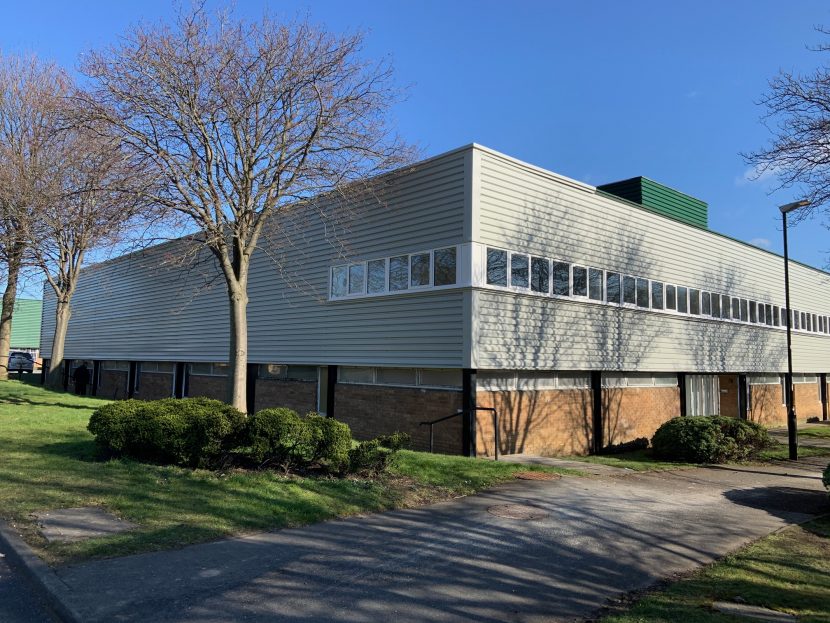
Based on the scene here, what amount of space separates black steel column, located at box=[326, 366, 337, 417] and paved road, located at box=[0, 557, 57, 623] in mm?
11721

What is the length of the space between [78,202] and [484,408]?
11640 millimetres

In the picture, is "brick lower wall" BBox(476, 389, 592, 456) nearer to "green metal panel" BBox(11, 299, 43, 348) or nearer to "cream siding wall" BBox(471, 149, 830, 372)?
"cream siding wall" BBox(471, 149, 830, 372)

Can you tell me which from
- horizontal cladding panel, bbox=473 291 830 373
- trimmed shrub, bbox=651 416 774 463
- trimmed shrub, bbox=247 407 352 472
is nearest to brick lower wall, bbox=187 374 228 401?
horizontal cladding panel, bbox=473 291 830 373

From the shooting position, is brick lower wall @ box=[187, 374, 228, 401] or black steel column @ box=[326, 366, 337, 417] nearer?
black steel column @ box=[326, 366, 337, 417]

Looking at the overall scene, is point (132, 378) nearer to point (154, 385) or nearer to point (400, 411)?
point (154, 385)

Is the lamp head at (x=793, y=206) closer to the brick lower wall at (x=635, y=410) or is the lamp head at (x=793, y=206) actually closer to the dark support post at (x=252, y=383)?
the brick lower wall at (x=635, y=410)

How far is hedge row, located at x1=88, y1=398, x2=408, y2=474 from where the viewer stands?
867 cm

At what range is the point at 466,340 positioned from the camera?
12703 mm

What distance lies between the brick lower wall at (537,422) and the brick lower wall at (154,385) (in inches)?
652

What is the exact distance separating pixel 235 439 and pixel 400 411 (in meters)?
6.17

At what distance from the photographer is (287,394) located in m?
18.8

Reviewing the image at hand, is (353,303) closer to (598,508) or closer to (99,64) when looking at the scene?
(99,64)

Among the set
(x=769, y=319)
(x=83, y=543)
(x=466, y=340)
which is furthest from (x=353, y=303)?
(x=769, y=319)

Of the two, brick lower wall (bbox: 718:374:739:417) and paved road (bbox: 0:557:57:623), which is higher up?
brick lower wall (bbox: 718:374:739:417)
